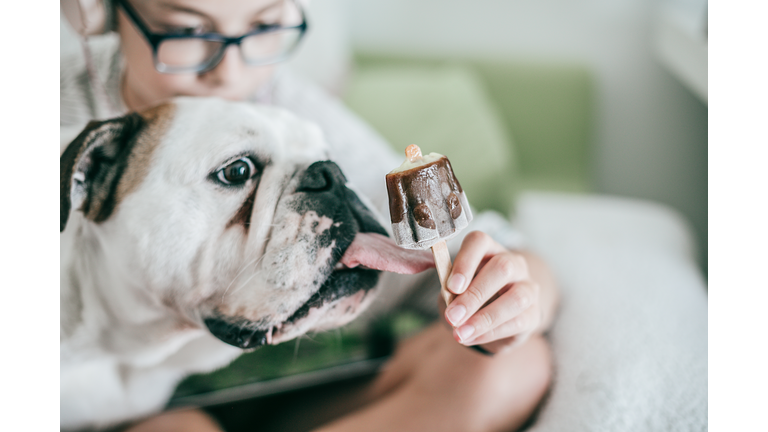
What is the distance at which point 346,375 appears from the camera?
0.57 meters

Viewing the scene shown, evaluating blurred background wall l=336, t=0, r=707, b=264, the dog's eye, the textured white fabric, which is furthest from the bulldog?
blurred background wall l=336, t=0, r=707, b=264

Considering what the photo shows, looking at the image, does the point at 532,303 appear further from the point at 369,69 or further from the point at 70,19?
the point at 369,69

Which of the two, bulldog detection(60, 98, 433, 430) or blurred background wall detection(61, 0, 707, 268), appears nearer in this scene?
bulldog detection(60, 98, 433, 430)

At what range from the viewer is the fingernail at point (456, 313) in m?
0.36

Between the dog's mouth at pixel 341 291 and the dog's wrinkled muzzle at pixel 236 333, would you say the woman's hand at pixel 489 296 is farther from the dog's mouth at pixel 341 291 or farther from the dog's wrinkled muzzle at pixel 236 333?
the dog's wrinkled muzzle at pixel 236 333

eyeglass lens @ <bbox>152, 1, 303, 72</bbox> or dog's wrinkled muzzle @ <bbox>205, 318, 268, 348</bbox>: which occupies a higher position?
eyeglass lens @ <bbox>152, 1, 303, 72</bbox>

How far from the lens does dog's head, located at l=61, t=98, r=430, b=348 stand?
365 millimetres

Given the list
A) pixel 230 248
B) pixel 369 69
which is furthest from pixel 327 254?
pixel 369 69

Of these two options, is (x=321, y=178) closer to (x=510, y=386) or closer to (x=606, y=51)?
(x=510, y=386)

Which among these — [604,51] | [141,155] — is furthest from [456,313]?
[604,51]

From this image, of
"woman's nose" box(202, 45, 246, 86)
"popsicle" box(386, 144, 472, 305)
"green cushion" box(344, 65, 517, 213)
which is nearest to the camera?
"popsicle" box(386, 144, 472, 305)

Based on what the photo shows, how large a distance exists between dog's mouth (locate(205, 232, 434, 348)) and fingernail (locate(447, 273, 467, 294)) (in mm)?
29

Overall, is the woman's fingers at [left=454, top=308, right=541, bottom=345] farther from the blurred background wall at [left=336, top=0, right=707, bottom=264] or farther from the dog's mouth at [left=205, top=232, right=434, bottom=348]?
the blurred background wall at [left=336, top=0, right=707, bottom=264]
